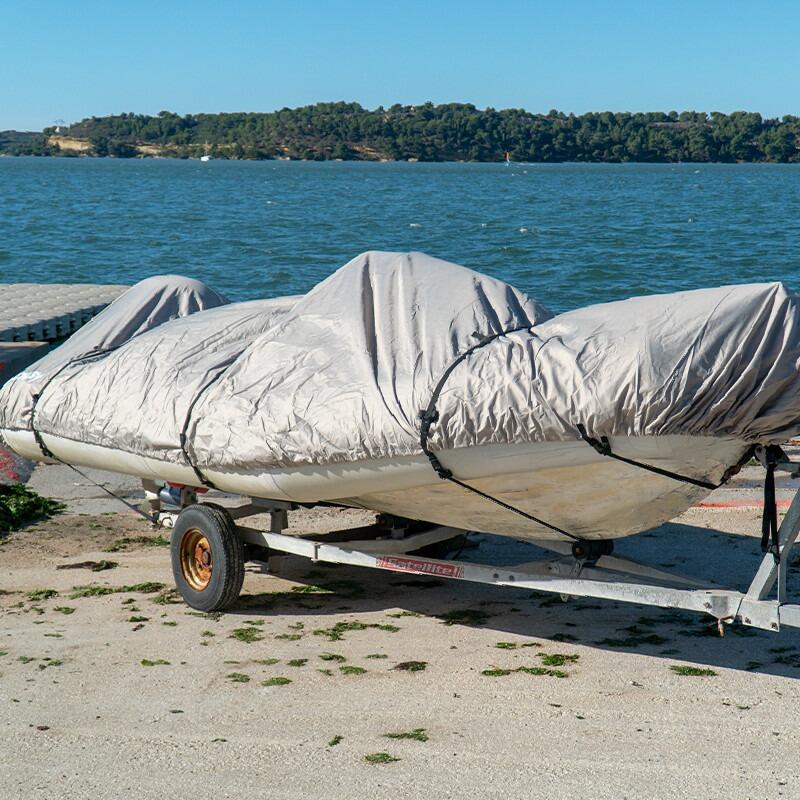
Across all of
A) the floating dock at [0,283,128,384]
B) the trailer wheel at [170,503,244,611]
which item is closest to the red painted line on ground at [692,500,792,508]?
the trailer wheel at [170,503,244,611]

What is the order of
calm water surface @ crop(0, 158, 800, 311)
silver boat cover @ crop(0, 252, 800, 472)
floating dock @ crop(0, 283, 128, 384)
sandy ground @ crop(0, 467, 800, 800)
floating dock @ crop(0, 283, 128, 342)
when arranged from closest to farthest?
sandy ground @ crop(0, 467, 800, 800)
silver boat cover @ crop(0, 252, 800, 472)
floating dock @ crop(0, 283, 128, 384)
floating dock @ crop(0, 283, 128, 342)
calm water surface @ crop(0, 158, 800, 311)

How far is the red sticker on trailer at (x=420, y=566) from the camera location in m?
6.47

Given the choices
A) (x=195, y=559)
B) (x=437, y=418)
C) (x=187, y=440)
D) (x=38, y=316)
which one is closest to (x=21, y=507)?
(x=195, y=559)

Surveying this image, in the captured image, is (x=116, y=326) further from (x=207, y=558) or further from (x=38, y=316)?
(x=38, y=316)

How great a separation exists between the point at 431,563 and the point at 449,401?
1057 millimetres

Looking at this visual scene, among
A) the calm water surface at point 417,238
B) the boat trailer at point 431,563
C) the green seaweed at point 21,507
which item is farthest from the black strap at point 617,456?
the calm water surface at point 417,238

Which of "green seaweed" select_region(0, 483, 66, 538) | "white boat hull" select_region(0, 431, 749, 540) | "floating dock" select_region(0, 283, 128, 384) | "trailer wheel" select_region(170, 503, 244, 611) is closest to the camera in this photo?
"white boat hull" select_region(0, 431, 749, 540)

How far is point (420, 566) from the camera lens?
6574mm

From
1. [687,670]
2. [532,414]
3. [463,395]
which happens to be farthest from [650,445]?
[687,670]

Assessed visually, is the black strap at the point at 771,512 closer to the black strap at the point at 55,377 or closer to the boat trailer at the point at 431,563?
the boat trailer at the point at 431,563

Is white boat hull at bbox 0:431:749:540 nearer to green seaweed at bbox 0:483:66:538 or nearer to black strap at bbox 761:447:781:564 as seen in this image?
black strap at bbox 761:447:781:564

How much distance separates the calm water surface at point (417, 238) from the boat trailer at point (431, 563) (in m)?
24.9

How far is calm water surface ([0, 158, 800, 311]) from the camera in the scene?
38844mm

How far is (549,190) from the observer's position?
354ft
